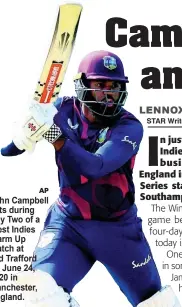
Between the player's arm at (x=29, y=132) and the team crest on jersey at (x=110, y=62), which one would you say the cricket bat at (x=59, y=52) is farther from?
the team crest on jersey at (x=110, y=62)

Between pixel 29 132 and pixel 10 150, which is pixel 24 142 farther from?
pixel 10 150

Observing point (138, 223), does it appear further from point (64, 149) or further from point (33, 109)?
point (33, 109)

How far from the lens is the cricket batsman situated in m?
4.77

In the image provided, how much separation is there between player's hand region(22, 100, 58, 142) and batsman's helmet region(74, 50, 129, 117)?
0.72m

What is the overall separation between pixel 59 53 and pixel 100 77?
0.75 metres

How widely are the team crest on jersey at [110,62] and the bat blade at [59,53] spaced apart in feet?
2.34

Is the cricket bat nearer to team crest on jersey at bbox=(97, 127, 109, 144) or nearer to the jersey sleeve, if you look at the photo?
the jersey sleeve

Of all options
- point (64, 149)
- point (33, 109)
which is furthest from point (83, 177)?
point (33, 109)

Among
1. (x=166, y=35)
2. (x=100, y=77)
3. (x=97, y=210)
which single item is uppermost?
(x=166, y=35)

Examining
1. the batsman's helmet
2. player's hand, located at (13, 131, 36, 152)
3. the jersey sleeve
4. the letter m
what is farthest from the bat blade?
the letter m

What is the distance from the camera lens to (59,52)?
162 inches

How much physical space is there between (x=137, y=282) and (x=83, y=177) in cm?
49

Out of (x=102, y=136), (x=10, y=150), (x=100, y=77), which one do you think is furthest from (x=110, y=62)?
(x=10, y=150)

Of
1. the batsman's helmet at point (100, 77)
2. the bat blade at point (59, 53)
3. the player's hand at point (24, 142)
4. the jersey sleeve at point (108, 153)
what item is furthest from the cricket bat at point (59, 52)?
the batsman's helmet at point (100, 77)
